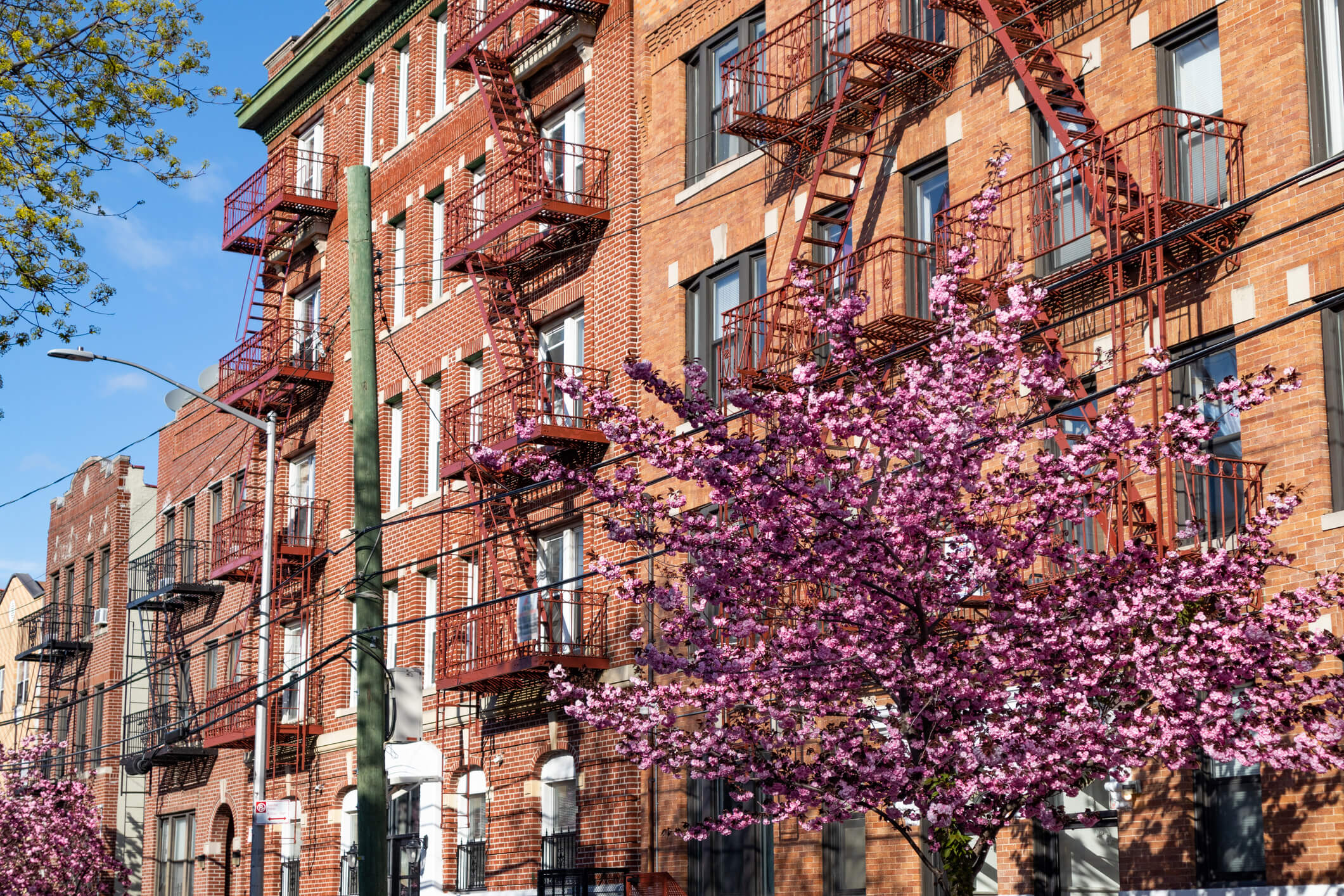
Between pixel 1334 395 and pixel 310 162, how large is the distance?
29843 mm

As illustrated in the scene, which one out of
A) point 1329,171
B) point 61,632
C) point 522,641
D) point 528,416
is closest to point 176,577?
point 61,632

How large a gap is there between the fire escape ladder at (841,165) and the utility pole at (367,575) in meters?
6.23

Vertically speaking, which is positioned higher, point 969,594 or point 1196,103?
point 1196,103

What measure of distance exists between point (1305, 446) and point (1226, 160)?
10.5 ft

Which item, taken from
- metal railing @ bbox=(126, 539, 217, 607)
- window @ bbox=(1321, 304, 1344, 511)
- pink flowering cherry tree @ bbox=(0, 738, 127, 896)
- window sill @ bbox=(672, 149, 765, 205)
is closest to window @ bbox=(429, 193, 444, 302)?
window sill @ bbox=(672, 149, 765, 205)

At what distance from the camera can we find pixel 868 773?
46.9 ft

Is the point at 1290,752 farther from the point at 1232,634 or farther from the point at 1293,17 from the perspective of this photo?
the point at 1293,17

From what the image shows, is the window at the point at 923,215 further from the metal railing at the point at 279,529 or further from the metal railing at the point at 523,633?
the metal railing at the point at 279,529

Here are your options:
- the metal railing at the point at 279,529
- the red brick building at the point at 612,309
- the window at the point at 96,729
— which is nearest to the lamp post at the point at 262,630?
the red brick building at the point at 612,309

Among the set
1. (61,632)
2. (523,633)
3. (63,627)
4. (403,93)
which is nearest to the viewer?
(523,633)

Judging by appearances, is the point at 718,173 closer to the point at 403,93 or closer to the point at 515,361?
the point at 515,361

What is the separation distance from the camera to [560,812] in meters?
28.2

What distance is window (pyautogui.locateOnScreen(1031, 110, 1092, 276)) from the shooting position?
64.2ft

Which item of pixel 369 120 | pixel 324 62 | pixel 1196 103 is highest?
pixel 324 62
